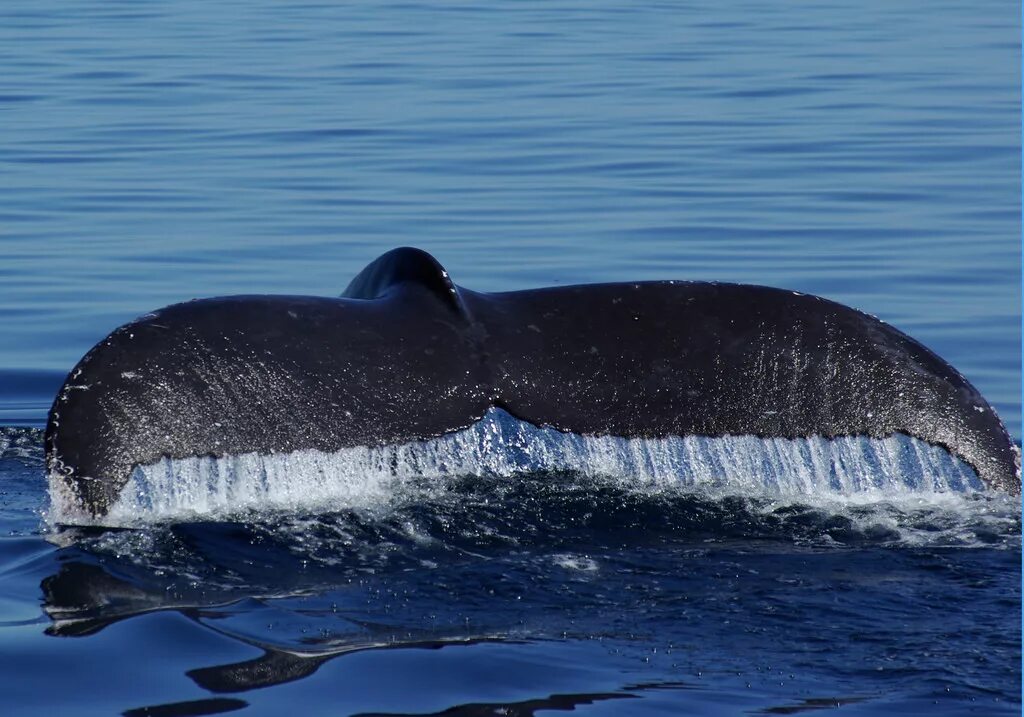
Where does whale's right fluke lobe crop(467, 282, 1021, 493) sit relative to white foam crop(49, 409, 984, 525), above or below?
above

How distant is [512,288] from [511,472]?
16.8ft

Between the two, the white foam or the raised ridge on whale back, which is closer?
the white foam

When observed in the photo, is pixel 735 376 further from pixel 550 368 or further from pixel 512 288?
pixel 512 288

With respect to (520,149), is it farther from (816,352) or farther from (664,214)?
(816,352)

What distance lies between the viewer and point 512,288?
1251 cm

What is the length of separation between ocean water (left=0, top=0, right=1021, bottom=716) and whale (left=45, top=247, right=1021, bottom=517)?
0.69 feet

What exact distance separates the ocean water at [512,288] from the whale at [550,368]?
0.69ft

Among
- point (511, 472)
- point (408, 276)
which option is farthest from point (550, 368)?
point (511, 472)

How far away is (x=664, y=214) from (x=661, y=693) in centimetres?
1066

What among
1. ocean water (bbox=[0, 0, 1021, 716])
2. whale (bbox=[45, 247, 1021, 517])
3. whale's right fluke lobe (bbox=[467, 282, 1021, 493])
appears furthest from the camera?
whale's right fluke lobe (bbox=[467, 282, 1021, 493])

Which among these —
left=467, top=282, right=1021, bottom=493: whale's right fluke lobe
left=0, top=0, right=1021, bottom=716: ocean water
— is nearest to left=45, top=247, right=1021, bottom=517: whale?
left=467, top=282, right=1021, bottom=493: whale's right fluke lobe

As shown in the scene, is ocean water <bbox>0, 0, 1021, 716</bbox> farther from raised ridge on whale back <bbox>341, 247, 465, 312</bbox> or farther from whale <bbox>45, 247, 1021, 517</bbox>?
raised ridge on whale back <bbox>341, 247, 465, 312</bbox>

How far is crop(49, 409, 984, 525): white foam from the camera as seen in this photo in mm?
6078

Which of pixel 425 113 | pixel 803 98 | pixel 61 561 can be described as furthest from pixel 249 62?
pixel 61 561
